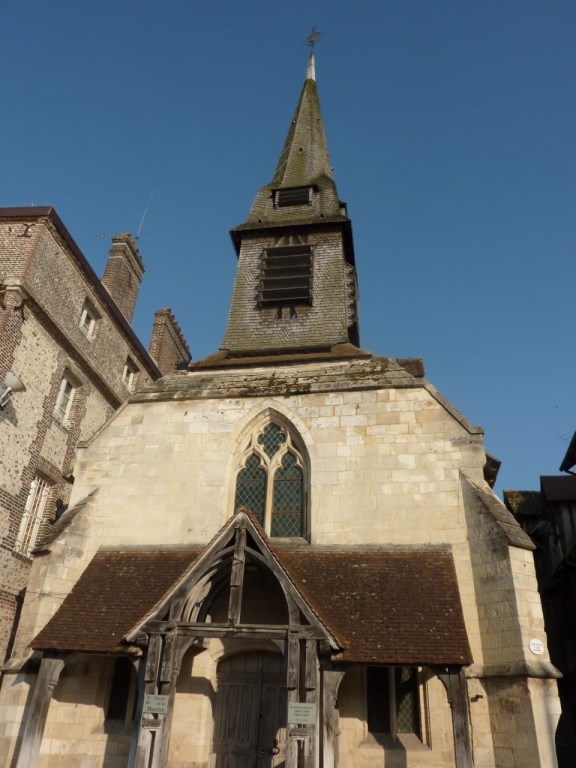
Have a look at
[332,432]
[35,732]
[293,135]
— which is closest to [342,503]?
[332,432]

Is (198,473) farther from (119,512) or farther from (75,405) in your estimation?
(75,405)

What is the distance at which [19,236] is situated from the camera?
13320 mm

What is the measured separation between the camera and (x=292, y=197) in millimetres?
17391

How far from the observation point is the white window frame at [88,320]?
50.6ft

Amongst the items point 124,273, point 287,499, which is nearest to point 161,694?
point 287,499

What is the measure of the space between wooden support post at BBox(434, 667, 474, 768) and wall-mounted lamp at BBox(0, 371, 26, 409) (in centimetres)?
904

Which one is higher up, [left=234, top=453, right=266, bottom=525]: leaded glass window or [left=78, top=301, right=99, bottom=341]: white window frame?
[left=78, top=301, right=99, bottom=341]: white window frame

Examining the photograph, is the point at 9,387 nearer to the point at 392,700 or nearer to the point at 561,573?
the point at 392,700

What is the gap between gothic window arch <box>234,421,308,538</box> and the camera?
1056 cm

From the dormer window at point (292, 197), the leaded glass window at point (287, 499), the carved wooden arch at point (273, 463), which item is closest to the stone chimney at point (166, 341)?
the dormer window at point (292, 197)

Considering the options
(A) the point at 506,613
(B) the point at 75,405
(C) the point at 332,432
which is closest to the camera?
(A) the point at 506,613

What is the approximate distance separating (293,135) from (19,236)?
434 inches

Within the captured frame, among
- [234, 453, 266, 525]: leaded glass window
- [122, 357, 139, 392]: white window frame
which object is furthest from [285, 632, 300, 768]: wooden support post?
[122, 357, 139, 392]: white window frame

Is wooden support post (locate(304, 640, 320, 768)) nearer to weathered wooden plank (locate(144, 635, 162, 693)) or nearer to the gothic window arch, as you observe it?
weathered wooden plank (locate(144, 635, 162, 693))
